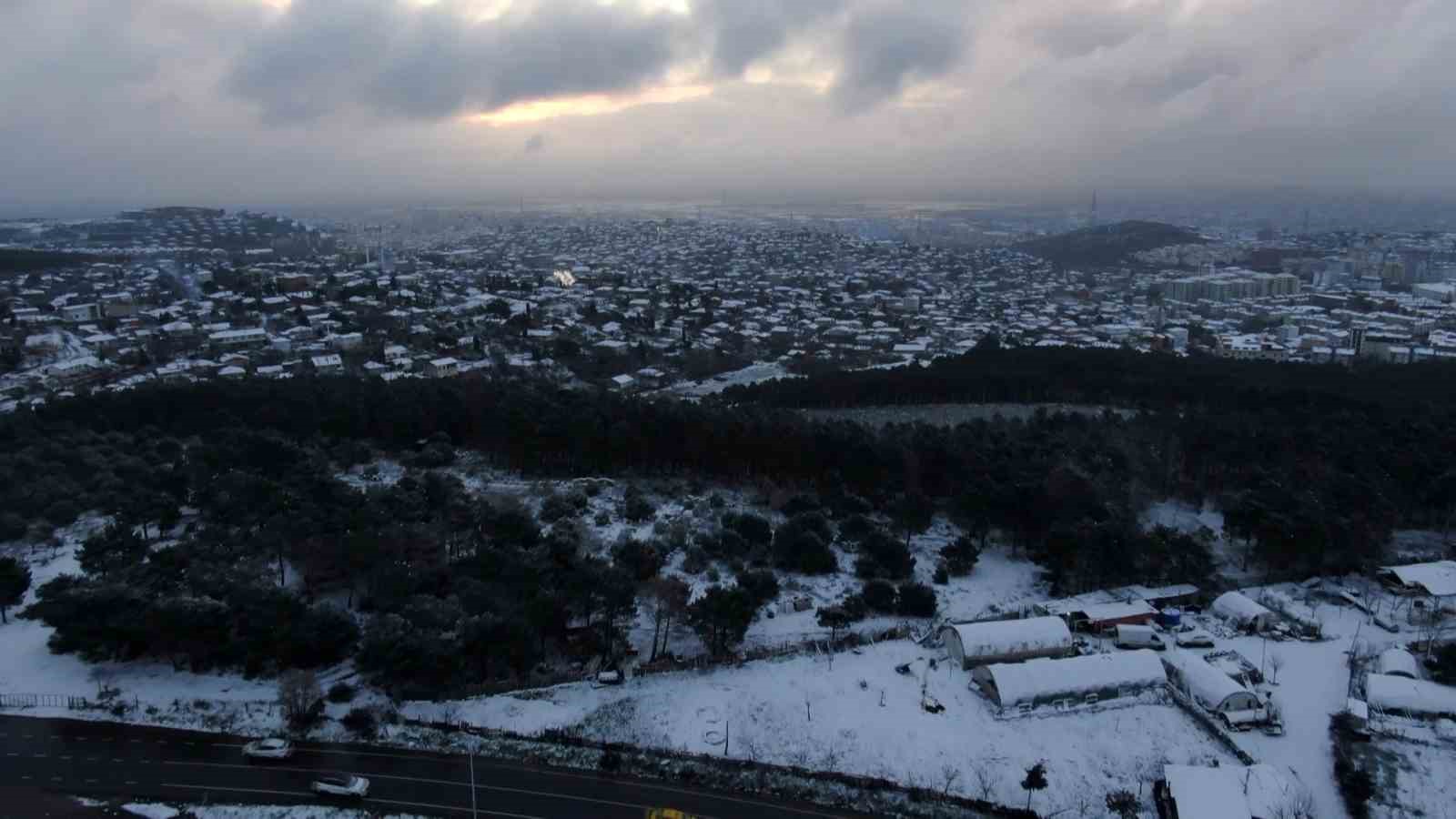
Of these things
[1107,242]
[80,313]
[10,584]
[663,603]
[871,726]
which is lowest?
[871,726]

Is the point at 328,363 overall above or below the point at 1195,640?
above

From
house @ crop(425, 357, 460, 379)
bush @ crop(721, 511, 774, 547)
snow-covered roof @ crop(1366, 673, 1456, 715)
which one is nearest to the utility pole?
bush @ crop(721, 511, 774, 547)

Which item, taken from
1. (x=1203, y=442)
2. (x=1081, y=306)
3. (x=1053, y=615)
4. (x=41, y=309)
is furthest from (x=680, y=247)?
(x=1053, y=615)

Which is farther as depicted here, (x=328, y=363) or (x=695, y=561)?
(x=328, y=363)

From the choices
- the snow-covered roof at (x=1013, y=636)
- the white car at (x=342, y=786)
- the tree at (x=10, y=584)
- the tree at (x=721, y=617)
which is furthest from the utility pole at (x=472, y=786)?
the tree at (x=10, y=584)

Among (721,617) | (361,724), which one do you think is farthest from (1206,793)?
(361,724)

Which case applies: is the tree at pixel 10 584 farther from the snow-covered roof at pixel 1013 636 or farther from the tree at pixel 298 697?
the snow-covered roof at pixel 1013 636

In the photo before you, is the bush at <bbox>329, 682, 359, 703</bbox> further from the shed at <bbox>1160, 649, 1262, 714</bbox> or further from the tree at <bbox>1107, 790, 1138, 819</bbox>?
the shed at <bbox>1160, 649, 1262, 714</bbox>

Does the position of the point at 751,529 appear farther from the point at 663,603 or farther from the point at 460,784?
the point at 460,784
